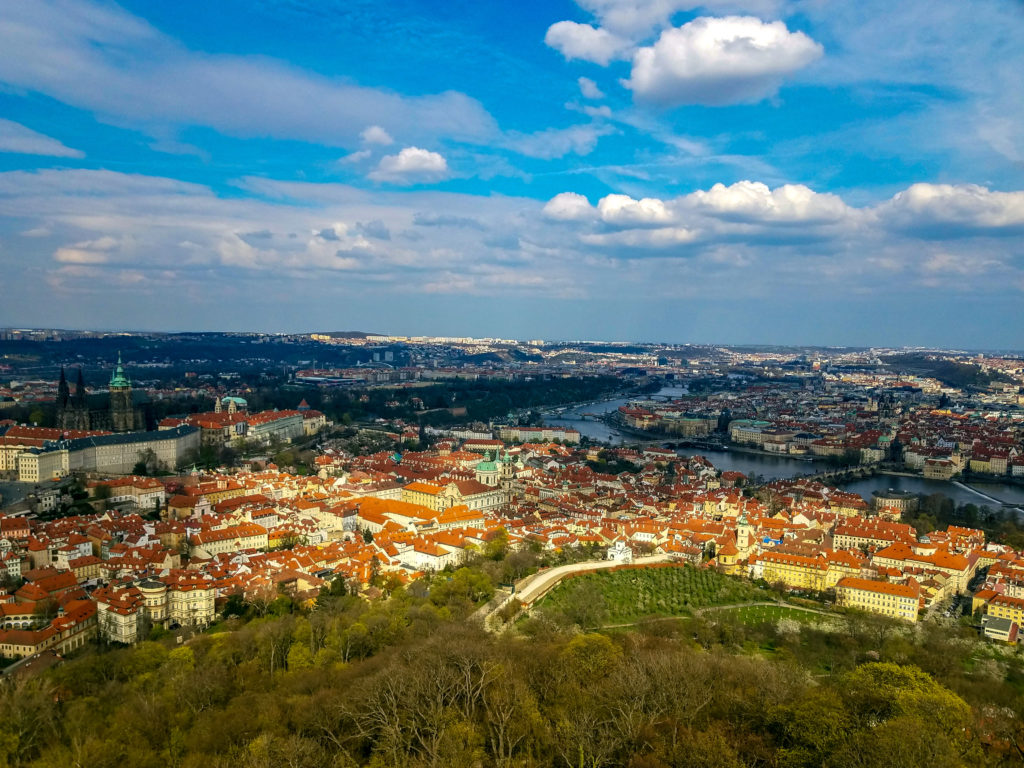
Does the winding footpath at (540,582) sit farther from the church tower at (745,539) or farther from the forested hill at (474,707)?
the church tower at (745,539)

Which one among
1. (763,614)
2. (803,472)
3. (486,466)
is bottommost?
(803,472)

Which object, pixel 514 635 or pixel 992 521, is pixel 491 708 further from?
pixel 992 521

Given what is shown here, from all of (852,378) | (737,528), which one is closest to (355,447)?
(737,528)

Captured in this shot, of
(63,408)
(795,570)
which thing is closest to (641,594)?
(795,570)

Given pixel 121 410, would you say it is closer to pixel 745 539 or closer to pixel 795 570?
pixel 745 539

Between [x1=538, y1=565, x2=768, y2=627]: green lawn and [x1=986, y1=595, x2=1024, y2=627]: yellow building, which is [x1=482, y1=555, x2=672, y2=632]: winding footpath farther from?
[x1=986, y1=595, x2=1024, y2=627]: yellow building

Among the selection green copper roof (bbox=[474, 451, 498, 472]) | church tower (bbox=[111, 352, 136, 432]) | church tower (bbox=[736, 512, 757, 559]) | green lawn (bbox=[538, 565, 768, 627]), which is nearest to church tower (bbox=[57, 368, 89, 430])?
church tower (bbox=[111, 352, 136, 432])
